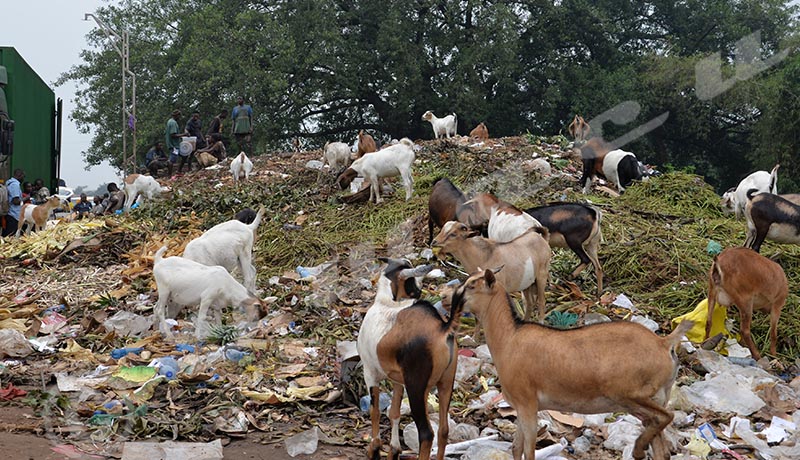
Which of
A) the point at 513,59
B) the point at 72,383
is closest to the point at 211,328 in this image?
the point at 72,383

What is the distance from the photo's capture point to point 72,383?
583 centimetres

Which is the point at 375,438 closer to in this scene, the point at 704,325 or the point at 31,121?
the point at 704,325

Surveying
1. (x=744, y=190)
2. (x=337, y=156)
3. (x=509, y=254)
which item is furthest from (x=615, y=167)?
(x=509, y=254)

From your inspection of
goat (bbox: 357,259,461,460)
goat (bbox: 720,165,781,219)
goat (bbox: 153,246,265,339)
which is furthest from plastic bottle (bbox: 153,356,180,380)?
goat (bbox: 720,165,781,219)

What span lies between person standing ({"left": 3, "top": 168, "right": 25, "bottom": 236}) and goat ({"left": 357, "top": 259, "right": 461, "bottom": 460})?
1052 cm

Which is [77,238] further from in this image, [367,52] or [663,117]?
[663,117]

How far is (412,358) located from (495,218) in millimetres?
4041

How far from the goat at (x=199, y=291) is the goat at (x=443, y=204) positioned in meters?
2.70

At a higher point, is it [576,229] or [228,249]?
[576,229]

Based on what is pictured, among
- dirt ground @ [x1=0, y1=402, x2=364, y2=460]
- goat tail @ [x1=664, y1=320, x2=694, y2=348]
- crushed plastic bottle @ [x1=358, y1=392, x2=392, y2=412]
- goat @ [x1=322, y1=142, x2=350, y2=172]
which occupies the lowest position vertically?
dirt ground @ [x1=0, y1=402, x2=364, y2=460]

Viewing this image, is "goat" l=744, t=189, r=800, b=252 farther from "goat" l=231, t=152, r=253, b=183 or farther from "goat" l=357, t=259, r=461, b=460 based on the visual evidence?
"goat" l=231, t=152, r=253, b=183

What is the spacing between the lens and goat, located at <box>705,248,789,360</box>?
22.1 ft

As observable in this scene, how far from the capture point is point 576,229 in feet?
26.4

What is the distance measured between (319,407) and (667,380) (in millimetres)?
2411
